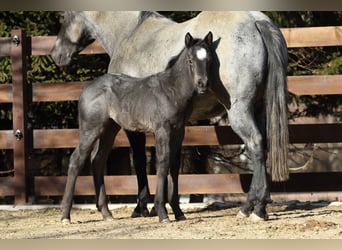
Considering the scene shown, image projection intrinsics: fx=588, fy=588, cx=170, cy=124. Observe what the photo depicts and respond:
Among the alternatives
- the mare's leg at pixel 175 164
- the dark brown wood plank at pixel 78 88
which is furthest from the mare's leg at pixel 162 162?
the dark brown wood plank at pixel 78 88

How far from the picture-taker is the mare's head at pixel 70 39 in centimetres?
685

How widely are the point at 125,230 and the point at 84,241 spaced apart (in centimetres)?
402

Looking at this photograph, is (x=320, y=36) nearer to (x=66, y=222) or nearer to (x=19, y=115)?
(x=66, y=222)

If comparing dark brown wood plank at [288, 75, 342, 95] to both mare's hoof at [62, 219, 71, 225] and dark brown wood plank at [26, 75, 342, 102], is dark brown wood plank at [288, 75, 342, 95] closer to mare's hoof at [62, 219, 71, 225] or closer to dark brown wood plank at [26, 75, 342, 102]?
dark brown wood plank at [26, 75, 342, 102]

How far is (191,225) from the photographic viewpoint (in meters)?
4.79

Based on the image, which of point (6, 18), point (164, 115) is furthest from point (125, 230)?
point (6, 18)

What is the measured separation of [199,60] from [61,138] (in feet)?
9.03

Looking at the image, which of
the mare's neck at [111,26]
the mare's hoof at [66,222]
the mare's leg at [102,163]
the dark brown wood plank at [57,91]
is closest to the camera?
the mare's hoof at [66,222]

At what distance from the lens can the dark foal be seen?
492cm

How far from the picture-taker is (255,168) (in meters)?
5.23

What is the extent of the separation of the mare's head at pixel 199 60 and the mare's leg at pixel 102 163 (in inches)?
41.5

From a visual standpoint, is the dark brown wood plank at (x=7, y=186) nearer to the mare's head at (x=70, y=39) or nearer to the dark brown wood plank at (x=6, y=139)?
the dark brown wood plank at (x=6, y=139)

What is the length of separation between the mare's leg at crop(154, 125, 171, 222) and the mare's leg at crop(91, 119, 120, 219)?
2.32ft

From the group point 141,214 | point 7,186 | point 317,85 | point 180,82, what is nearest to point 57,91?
point 7,186
